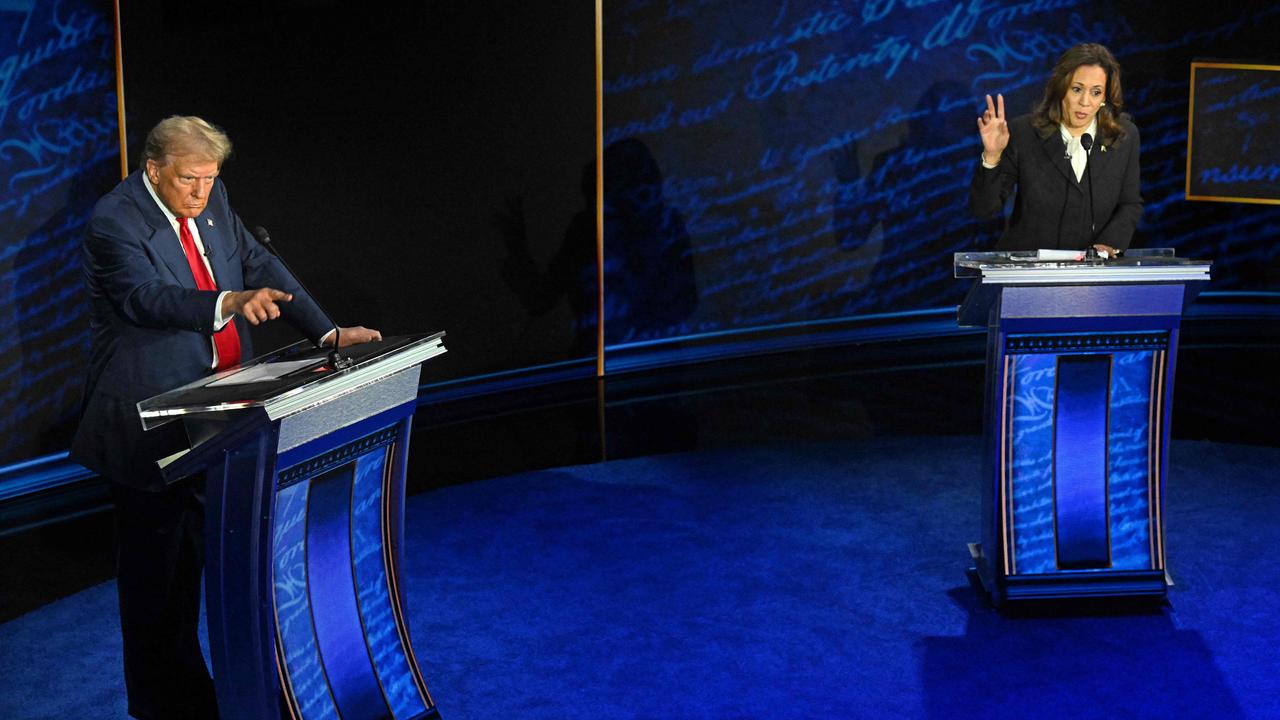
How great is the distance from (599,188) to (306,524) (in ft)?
13.6

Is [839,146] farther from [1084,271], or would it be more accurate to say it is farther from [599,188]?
[1084,271]

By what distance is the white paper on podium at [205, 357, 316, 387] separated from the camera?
7.61 ft

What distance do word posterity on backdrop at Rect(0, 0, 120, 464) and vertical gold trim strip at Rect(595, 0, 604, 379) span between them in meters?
2.39

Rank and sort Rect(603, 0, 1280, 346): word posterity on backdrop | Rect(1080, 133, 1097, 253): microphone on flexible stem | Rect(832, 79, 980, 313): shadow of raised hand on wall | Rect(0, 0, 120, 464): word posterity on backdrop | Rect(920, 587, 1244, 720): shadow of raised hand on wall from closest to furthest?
Rect(920, 587, 1244, 720): shadow of raised hand on wall
Rect(1080, 133, 1097, 253): microphone on flexible stem
Rect(0, 0, 120, 464): word posterity on backdrop
Rect(603, 0, 1280, 346): word posterity on backdrop
Rect(832, 79, 980, 313): shadow of raised hand on wall

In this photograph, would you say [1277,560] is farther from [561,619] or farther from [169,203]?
[169,203]

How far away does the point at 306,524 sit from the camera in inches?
96.6

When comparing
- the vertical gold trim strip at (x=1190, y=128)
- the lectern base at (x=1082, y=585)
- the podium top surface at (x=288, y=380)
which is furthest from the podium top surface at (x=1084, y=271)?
the vertical gold trim strip at (x=1190, y=128)

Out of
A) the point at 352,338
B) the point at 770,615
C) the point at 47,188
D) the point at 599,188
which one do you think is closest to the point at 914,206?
the point at 599,188

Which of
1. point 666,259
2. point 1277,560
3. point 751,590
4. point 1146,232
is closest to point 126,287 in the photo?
Result: point 751,590

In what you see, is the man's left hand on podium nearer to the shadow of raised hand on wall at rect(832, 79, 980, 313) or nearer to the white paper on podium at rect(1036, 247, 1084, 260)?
the white paper on podium at rect(1036, 247, 1084, 260)

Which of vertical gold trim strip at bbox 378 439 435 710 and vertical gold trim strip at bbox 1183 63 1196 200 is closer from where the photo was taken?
vertical gold trim strip at bbox 378 439 435 710

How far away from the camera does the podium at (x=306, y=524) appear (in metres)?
2.22

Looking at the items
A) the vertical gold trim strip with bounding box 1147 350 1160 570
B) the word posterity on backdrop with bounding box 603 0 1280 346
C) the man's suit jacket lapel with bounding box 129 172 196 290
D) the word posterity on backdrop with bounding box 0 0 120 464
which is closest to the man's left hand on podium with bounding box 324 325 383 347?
the man's suit jacket lapel with bounding box 129 172 196 290

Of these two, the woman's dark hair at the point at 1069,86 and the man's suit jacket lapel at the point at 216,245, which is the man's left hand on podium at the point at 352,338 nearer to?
the man's suit jacket lapel at the point at 216,245
